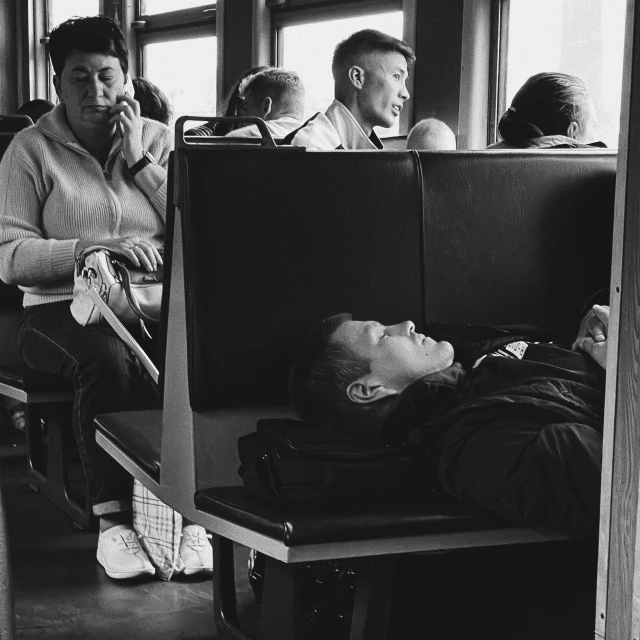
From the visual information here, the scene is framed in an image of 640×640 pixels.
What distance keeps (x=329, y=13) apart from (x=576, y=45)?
1.66m

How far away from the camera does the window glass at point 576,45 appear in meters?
3.91

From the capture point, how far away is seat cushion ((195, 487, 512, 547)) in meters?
1.41

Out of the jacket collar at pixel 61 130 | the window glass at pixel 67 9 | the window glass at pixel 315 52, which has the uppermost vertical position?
the window glass at pixel 67 9

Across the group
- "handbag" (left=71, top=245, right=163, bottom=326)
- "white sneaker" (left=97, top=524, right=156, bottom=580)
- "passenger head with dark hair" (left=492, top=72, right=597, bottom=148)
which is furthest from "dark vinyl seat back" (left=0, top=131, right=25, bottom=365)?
"passenger head with dark hair" (left=492, top=72, right=597, bottom=148)

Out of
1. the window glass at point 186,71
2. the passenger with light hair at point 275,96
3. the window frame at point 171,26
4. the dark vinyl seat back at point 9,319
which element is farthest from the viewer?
the window glass at point 186,71

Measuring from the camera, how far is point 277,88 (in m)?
4.02

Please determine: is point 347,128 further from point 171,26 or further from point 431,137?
point 171,26

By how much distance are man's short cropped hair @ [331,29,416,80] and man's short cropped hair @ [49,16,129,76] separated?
0.95m

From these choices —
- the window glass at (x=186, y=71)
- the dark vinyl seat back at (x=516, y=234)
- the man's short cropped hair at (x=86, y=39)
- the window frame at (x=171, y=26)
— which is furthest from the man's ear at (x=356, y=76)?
the window glass at (x=186, y=71)

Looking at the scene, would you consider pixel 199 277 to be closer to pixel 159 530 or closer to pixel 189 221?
pixel 189 221

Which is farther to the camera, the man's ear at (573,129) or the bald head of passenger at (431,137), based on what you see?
the bald head of passenger at (431,137)

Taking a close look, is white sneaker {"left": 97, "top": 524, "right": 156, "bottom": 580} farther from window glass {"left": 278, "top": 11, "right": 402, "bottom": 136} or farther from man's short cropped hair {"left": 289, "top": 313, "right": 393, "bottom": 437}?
window glass {"left": 278, "top": 11, "right": 402, "bottom": 136}

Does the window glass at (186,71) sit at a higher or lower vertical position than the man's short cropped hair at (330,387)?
higher

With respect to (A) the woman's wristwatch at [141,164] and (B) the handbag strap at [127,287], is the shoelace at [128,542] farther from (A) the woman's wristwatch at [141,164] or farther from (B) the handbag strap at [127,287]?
(A) the woman's wristwatch at [141,164]
